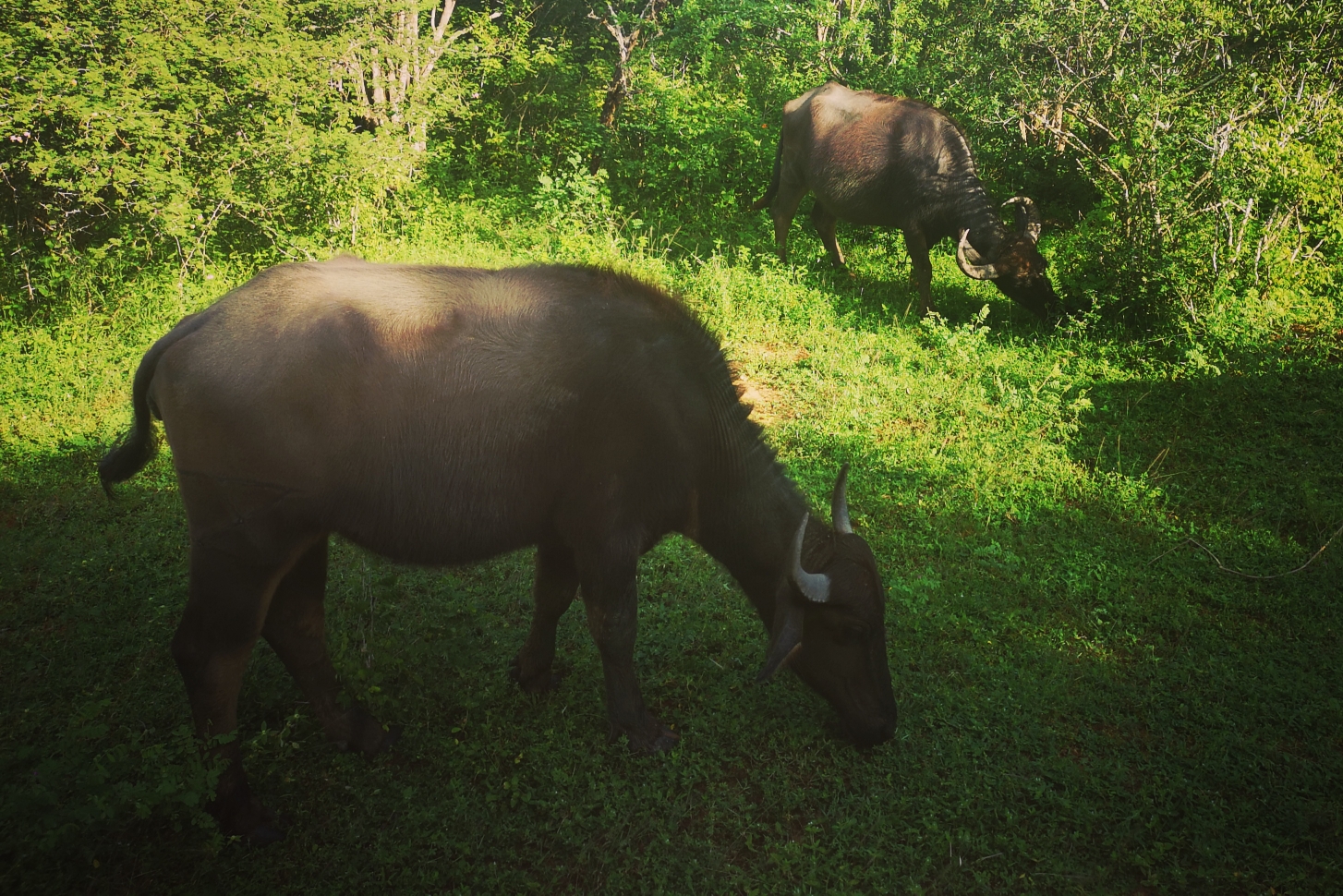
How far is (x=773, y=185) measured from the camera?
35.3 ft

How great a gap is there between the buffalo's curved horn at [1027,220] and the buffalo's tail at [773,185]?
2903 mm

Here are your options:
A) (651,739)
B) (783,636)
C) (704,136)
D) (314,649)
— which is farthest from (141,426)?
(704,136)

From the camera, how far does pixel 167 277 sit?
26.8 feet

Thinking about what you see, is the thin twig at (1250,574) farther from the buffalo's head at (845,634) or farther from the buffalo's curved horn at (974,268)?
the buffalo's curved horn at (974,268)

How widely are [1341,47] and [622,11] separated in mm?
9395

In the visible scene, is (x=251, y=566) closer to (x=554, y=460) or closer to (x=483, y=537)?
(x=483, y=537)

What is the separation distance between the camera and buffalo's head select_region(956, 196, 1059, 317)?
8764 mm

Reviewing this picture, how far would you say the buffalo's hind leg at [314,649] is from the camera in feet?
12.3

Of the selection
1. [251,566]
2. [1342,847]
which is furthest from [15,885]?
[1342,847]

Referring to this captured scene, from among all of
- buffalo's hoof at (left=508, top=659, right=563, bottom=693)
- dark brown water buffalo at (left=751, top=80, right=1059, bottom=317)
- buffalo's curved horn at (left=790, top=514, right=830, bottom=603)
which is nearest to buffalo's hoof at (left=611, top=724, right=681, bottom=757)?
buffalo's hoof at (left=508, top=659, right=563, bottom=693)

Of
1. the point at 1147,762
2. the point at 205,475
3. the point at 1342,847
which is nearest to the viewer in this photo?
the point at 205,475

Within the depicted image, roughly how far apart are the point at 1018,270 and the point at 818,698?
621 centimetres

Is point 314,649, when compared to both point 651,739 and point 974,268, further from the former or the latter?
point 974,268

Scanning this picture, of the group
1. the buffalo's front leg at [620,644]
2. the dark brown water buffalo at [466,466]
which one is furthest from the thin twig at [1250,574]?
the buffalo's front leg at [620,644]
